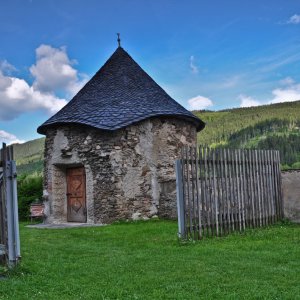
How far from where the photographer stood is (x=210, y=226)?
9680 millimetres

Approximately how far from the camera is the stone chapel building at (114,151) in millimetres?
14875

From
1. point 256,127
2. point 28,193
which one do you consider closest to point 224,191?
point 28,193

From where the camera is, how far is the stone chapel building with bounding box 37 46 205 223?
14875 millimetres

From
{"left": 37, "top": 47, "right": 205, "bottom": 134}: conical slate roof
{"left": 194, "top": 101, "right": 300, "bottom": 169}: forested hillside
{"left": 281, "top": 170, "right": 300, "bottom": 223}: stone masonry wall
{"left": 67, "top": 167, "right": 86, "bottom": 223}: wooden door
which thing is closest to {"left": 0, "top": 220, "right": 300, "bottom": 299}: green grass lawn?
{"left": 281, "top": 170, "right": 300, "bottom": 223}: stone masonry wall

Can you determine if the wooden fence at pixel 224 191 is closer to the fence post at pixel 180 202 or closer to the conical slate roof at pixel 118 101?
the fence post at pixel 180 202

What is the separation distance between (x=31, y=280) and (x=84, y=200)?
10.2 m

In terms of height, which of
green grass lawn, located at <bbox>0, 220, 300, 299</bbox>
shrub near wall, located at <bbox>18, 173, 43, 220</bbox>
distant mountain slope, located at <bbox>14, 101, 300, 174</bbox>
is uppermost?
distant mountain slope, located at <bbox>14, 101, 300, 174</bbox>

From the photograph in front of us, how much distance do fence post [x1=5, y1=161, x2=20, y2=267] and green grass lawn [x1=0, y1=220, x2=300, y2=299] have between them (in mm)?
255

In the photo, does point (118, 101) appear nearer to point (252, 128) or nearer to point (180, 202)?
point (180, 202)

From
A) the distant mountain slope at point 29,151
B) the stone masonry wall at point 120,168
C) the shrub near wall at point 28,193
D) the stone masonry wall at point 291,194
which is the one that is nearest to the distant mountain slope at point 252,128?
the distant mountain slope at point 29,151

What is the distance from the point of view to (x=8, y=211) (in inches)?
255

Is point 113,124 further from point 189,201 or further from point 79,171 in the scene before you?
point 189,201

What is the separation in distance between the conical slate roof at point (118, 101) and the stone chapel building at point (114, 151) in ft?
0.11

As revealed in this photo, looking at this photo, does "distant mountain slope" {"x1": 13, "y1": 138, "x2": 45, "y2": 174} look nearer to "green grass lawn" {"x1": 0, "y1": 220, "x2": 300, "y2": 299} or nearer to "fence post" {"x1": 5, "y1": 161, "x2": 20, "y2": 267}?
"green grass lawn" {"x1": 0, "y1": 220, "x2": 300, "y2": 299}
